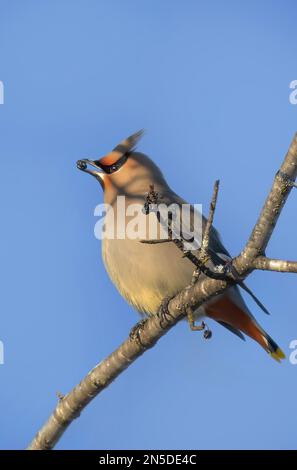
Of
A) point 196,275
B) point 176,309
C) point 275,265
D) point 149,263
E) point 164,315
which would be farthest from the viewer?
point 149,263

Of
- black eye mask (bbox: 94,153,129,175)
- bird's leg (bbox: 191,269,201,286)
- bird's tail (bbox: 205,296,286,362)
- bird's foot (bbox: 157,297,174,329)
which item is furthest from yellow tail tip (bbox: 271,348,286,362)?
bird's leg (bbox: 191,269,201,286)

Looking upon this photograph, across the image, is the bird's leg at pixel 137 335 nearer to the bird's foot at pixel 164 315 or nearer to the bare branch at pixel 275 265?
the bird's foot at pixel 164 315

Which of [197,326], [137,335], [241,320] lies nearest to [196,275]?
[197,326]

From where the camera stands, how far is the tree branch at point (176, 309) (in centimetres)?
322

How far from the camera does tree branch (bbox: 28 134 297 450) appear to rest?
3.22 meters

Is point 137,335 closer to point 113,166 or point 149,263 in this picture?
point 149,263

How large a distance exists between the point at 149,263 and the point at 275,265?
71.2 inches

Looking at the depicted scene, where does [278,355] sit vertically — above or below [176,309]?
above

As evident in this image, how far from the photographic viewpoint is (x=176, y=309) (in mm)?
3996

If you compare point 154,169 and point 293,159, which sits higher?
point 154,169
